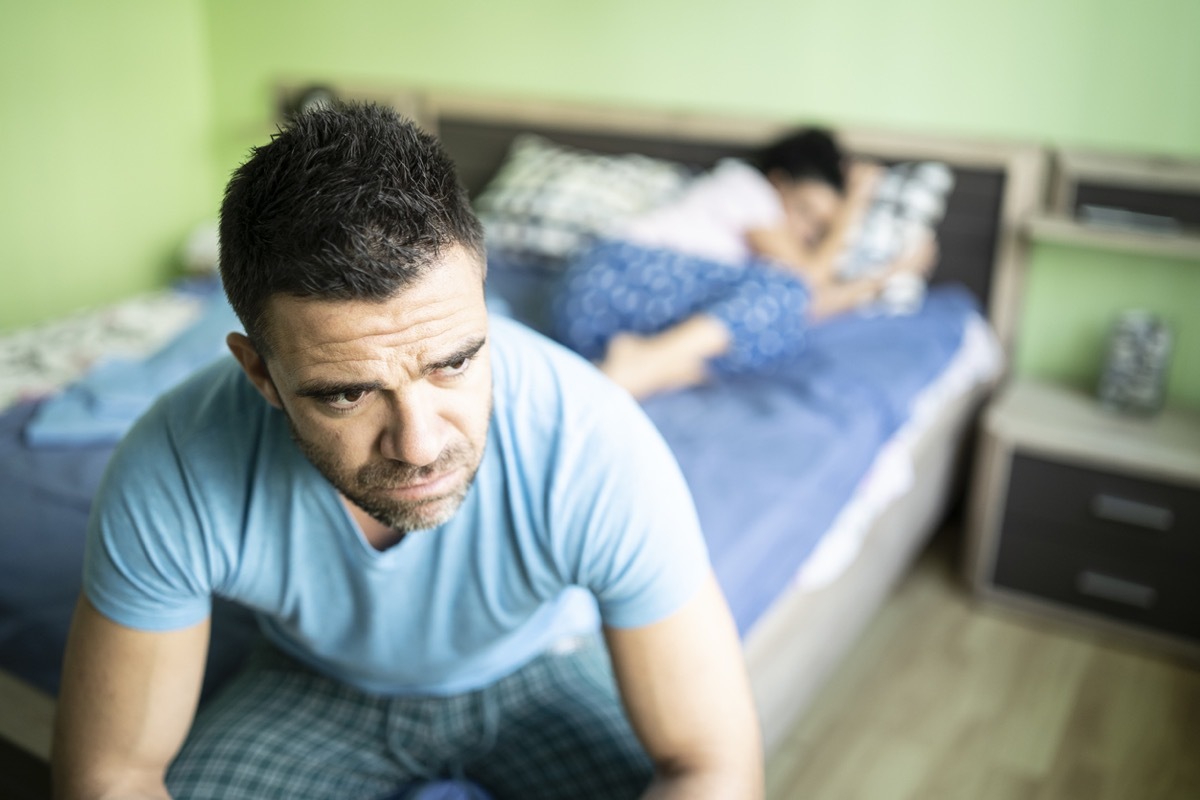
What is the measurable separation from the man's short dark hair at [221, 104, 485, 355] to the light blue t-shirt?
0.20 metres

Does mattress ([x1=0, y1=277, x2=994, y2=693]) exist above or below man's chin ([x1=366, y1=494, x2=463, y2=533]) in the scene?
below

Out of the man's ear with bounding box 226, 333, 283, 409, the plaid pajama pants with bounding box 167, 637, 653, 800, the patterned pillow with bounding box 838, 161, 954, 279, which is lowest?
the plaid pajama pants with bounding box 167, 637, 653, 800

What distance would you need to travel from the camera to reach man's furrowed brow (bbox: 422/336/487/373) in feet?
3.14

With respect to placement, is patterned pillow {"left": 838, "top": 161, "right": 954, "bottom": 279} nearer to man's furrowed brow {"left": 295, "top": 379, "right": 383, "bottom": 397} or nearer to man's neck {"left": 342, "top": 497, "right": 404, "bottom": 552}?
man's neck {"left": 342, "top": 497, "right": 404, "bottom": 552}

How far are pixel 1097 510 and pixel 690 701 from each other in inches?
57.7

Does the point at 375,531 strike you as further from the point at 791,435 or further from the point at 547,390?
the point at 791,435

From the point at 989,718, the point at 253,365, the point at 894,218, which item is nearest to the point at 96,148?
the point at 894,218

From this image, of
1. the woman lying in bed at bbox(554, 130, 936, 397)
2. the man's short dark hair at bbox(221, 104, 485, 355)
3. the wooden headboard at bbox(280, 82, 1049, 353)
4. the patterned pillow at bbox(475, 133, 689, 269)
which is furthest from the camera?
the patterned pillow at bbox(475, 133, 689, 269)

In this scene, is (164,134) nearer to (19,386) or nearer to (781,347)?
(19,386)

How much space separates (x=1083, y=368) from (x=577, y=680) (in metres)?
1.77

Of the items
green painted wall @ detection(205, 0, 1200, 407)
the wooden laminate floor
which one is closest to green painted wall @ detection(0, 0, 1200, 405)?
green painted wall @ detection(205, 0, 1200, 407)

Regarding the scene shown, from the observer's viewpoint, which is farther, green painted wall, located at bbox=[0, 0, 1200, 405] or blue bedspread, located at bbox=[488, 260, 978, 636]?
green painted wall, located at bbox=[0, 0, 1200, 405]

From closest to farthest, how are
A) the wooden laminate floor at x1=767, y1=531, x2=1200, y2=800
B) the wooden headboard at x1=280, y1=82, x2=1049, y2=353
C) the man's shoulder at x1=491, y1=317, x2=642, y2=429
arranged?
the man's shoulder at x1=491, y1=317, x2=642, y2=429, the wooden laminate floor at x1=767, y1=531, x2=1200, y2=800, the wooden headboard at x1=280, y1=82, x2=1049, y2=353

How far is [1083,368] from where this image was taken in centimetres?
256
